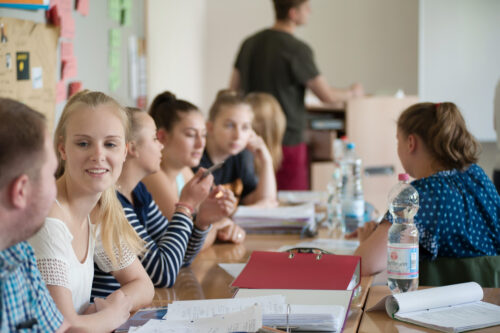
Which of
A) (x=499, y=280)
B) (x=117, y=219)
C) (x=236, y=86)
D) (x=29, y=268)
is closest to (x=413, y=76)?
(x=236, y=86)

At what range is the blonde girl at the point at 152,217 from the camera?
1.56m

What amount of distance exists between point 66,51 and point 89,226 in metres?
1.32

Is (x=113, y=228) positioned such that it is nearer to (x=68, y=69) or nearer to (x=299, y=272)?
(x=299, y=272)

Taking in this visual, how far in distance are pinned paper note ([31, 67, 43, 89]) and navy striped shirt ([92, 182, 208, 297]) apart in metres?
0.63

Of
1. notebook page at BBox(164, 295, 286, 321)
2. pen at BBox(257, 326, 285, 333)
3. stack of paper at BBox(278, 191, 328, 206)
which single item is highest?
pen at BBox(257, 326, 285, 333)

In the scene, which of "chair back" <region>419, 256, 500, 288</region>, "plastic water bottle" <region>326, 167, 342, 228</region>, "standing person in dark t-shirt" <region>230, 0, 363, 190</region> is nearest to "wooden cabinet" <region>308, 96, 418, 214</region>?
"standing person in dark t-shirt" <region>230, 0, 363, 190</region>

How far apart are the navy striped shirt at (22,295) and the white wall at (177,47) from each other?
298 centimetres

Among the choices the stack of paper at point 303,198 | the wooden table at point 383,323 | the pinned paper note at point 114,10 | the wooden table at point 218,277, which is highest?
the pinned paper note at point 114,10

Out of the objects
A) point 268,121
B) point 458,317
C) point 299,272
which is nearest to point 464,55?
point 268,121

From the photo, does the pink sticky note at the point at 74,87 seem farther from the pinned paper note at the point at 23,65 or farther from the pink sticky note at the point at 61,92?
the pinned paper note at the point at 23,65

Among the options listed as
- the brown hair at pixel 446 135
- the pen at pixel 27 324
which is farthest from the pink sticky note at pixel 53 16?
the pen at pixel 27 324

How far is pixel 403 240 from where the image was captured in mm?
1501

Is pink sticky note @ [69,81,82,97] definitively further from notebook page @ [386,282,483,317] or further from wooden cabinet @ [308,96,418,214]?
wooden cabinet @ [308,96,418,214]

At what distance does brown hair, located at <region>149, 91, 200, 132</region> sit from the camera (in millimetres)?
2117
